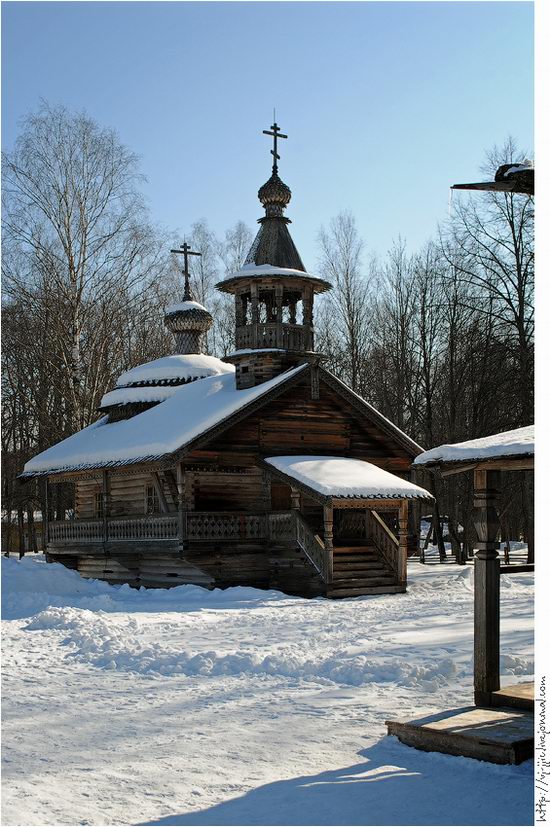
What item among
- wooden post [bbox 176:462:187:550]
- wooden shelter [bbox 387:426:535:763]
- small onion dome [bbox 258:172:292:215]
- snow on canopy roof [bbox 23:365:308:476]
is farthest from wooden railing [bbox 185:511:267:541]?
wooden shelter [bbox 387:426:535:763]

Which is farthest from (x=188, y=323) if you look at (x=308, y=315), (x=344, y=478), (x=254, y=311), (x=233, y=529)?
(x=344, y=478)

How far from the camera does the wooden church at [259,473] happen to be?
75.4ft

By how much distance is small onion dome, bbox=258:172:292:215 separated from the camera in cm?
2881

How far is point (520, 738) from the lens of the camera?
7.75m

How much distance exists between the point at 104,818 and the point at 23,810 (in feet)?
1.88

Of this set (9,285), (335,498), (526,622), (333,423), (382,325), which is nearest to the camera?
(526,622)

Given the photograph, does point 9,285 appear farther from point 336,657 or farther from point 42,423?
point 336,657

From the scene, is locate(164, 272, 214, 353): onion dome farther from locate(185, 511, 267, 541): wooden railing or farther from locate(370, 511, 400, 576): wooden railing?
locate(370, 511, 400, 576): wooden railing

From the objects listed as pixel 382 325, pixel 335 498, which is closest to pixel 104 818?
pixel 335 498

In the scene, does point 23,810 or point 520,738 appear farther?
point 520,738

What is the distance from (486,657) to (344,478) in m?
13.5

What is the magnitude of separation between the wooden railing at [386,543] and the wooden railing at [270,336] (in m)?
5.85

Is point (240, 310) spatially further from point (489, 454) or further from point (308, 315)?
point (489, 454)

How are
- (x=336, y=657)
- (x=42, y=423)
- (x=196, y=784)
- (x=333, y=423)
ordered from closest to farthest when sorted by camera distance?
(x=196, y=784), (x=336, y=657), (x=333, y=423), (x=42, y=423)
